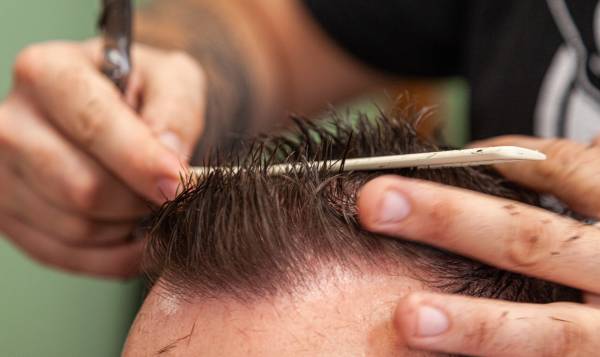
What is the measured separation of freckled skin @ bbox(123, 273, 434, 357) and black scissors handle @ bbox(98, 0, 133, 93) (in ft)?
1.32

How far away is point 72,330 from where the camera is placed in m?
1.44

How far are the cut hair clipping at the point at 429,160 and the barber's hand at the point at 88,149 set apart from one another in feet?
0.43

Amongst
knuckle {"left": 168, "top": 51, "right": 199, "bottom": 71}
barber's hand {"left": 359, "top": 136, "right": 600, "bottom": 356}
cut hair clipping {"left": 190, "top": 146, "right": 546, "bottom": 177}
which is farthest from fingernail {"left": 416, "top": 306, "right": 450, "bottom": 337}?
knuckle {"left": 168, "top": 51, "right": 199, "bottom": 71}

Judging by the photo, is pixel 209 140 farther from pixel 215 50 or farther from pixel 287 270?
pixel 287 270

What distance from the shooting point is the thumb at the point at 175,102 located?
2.81ft

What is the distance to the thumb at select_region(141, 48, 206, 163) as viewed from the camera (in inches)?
33.7

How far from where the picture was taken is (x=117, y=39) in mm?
888

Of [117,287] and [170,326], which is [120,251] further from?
[117,287]

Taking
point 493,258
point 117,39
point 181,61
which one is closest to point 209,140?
point 181,61

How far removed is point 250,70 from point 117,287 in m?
0.75

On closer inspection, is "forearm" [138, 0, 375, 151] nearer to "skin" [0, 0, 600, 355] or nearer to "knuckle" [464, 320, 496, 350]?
"skin" [0, 0, 600, 355]

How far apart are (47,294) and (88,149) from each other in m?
0.70

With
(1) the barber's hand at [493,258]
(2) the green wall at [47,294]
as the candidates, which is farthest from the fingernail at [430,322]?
(2) the green wall at [47,294]

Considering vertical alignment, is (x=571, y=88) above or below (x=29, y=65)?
above
